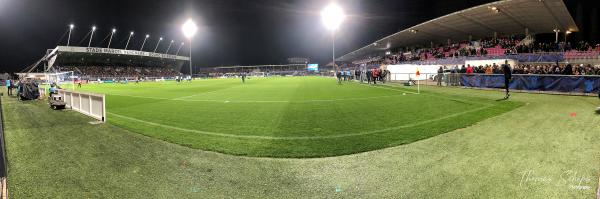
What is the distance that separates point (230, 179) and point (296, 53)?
459 ft

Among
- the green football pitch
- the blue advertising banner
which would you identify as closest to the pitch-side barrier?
the green football pitch

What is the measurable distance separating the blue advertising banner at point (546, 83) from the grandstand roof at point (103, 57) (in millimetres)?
76370

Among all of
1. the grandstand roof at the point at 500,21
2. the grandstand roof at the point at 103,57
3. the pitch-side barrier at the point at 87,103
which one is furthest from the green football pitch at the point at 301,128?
the grandstand roof at the point at 103,57

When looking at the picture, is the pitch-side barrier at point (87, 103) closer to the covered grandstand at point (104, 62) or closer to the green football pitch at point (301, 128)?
the green football pitch at point (301, 128)

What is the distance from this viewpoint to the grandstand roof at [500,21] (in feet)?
99.2

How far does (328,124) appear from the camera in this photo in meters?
8.70

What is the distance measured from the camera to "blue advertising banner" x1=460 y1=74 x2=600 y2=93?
52.1 feet

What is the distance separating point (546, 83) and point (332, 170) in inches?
734

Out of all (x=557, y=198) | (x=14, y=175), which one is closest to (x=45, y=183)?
(x=14, y=175)

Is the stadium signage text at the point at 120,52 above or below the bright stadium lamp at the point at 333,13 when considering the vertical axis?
below

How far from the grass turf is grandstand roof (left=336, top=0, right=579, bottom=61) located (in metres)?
29.3

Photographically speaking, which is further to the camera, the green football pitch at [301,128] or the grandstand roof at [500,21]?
the grandstand roof at [500,21]

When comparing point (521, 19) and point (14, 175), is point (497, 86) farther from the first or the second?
point (14, 175)

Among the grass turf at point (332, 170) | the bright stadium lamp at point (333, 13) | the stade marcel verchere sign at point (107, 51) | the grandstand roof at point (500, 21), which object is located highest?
the bright stadium lamp at point (333, 13)
